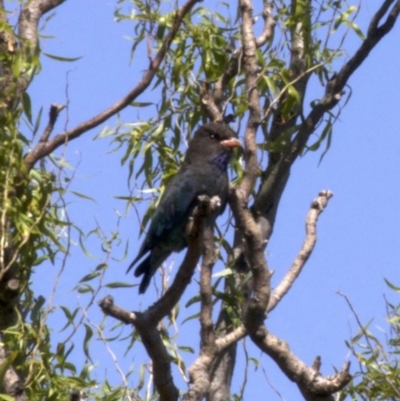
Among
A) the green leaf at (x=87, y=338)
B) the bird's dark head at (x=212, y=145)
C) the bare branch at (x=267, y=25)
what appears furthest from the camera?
the bird's dark head at (x=212, y=145)

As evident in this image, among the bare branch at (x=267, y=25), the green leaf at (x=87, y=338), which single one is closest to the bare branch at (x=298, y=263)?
the green leaf at (x=87, y=338)

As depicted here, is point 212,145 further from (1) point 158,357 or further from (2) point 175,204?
(1) point 158,357

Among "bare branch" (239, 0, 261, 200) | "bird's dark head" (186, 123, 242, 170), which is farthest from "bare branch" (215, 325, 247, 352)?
"bird's dark head" (186, 123, 242, 170)

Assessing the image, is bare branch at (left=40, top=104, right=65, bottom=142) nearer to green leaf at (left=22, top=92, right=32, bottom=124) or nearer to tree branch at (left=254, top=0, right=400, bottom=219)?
green leaf at (left=22, top=92, right=32, bottom=124)

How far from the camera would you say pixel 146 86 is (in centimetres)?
544

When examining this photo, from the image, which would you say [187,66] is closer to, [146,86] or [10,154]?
[146,86]

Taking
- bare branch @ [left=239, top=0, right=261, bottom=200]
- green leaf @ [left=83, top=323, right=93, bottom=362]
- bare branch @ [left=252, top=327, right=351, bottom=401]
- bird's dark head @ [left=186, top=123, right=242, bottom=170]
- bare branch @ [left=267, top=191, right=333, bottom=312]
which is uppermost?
bird's dark head @ [left=186, top=123, right=242, bottom=170]

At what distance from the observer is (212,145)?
659cm

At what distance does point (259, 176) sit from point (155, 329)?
1.42 m

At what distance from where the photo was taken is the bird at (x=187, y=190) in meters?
6.25

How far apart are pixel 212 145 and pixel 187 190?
0.32 metres

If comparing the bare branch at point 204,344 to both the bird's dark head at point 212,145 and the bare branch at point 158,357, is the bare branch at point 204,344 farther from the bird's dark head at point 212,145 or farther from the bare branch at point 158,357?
the bird's dark head at point 212,145

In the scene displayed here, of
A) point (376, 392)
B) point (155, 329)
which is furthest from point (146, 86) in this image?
point (376, 392)

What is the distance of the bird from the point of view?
625 centimetres
